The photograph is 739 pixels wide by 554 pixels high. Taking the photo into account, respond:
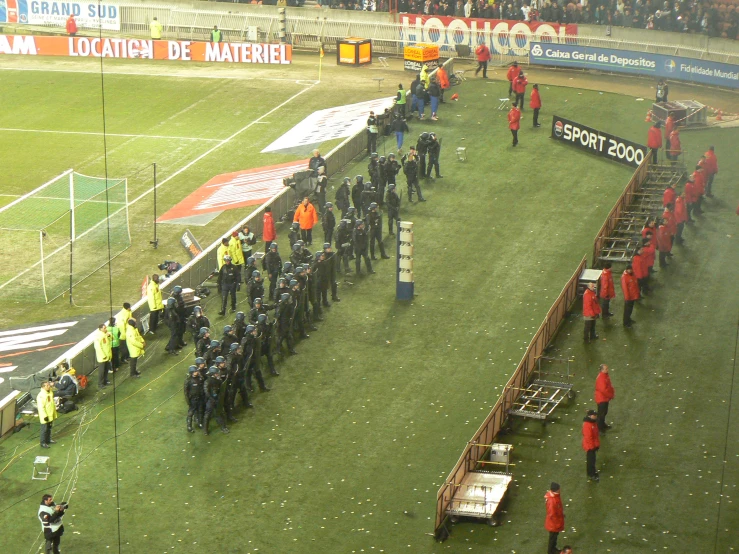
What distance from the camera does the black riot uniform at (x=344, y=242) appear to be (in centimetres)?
3234

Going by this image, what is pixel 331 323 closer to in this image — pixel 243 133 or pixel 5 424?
pixel 5 424

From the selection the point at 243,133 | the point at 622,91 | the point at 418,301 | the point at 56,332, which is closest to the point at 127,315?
the point at 56,332

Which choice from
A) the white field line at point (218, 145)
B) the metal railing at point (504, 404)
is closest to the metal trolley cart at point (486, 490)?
the metal railing at point (504, 404)

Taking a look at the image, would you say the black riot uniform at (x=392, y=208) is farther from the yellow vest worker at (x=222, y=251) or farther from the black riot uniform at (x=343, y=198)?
the yellow vest worker at (x=222, y=251)

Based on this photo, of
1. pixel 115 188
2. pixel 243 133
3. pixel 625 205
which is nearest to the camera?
pixel 625 205

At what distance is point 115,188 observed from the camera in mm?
38406

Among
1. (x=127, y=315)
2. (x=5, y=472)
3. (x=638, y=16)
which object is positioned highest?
(x=638, y=16)

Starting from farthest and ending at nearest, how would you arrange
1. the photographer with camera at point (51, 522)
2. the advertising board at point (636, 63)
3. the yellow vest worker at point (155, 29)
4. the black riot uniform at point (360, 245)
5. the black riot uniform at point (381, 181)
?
the yellow vest worker at point (155, 29)
the advertising board at point (636, 63)
the black riot uniform at point (381, 181)
the black riot uniform at point (360, 245)
the photographer with camera at point (51, 522)

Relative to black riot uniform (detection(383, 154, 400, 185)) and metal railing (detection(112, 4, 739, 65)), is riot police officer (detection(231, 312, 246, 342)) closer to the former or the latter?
black riot uniform (detection(383, 154, 400, 185))

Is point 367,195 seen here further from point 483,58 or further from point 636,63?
point 636,63

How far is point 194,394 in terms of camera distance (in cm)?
2466

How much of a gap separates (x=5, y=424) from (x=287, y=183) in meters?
13.9

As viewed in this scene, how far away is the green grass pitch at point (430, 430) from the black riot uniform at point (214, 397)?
36cm

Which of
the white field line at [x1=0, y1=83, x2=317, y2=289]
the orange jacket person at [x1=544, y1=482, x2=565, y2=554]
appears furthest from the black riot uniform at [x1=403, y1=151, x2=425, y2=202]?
the orange jacket person at [x1=544, y1=482, x2=565, y2=554]
